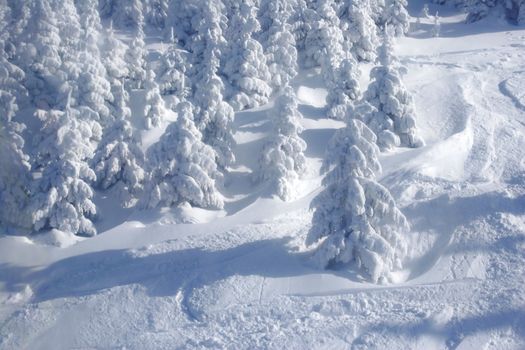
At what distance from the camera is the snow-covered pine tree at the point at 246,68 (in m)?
29.2

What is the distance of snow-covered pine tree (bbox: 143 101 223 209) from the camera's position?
68.9 ft

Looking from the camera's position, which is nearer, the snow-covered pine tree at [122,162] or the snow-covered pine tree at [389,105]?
the snow-covered pine tree at [122,162]

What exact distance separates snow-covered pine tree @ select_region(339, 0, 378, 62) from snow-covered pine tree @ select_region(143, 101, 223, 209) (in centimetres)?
1628

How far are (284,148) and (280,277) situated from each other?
9191 millimetres

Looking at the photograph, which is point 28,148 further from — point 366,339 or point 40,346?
point 366,339

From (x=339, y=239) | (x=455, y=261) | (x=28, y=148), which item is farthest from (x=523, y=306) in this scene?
(x=28, y=148)

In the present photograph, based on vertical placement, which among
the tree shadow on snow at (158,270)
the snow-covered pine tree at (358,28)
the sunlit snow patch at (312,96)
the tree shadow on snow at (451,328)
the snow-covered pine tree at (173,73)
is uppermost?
the snow-covered pine tree at (358,28)

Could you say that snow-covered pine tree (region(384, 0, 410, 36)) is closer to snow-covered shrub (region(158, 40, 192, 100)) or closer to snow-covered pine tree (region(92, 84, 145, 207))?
snow-covered shrub (region(158, 40, 192, 100))

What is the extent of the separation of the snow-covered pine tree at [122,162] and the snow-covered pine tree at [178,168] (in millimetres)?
2453

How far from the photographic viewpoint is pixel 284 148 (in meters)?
24.1

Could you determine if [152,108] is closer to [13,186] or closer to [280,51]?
[280,51]

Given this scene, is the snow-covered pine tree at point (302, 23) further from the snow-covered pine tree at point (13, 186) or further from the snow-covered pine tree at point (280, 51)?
the snow-covered pine tree at point (13, 186)

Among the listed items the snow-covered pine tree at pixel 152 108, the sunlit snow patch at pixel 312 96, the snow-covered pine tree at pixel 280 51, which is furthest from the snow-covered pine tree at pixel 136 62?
the sunlit snow patch at pixel 312 96

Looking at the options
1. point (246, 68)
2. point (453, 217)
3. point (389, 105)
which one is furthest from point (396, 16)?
point (453, 217)
